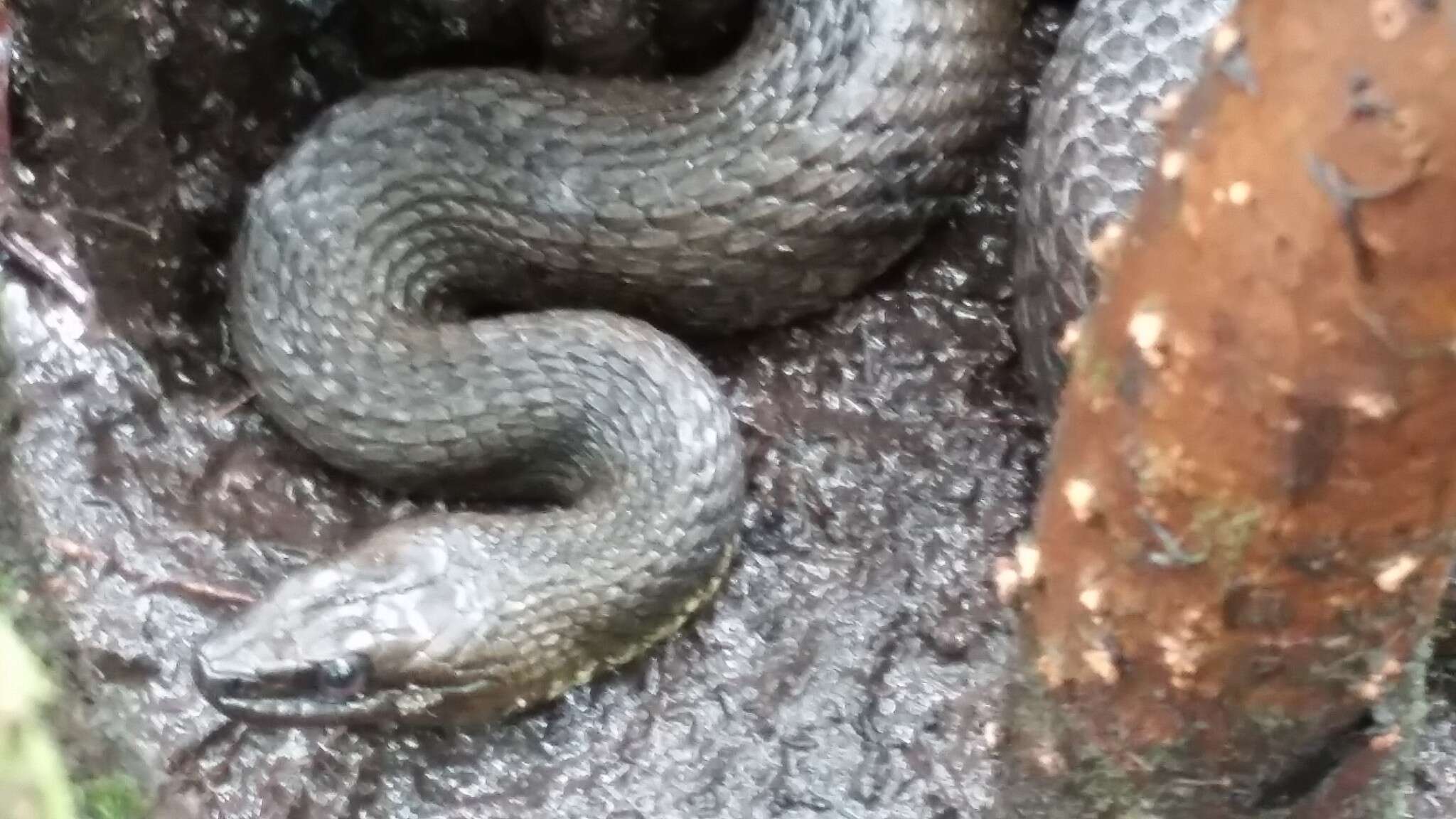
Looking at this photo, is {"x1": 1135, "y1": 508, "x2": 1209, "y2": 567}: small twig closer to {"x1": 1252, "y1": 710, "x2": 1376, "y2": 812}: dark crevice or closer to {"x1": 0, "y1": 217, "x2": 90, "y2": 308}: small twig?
{"x1": 1252, "y1": 710, "x2": 1376, "y2": 812}: dark crevice

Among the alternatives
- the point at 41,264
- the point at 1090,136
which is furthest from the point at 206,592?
the point at 1090,136

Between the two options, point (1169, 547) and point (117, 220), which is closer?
point (1169, 547)

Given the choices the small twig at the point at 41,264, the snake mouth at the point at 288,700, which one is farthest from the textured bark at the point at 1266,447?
the small twig at the point at 41,264

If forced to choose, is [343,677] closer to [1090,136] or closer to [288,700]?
[288,700]

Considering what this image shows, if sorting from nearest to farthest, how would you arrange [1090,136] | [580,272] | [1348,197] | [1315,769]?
[1348,197], [1315,769], [1090,136], [580,272]

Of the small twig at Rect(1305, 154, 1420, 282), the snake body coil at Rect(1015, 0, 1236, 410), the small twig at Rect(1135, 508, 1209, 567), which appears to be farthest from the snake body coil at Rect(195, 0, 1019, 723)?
the small twig at Rect(1305, 154, 1420, 282)

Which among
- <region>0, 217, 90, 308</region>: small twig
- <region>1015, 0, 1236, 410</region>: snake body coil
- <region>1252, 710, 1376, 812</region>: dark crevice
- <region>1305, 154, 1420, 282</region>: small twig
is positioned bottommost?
<region>0, 217, 90, 308</region>: small twig

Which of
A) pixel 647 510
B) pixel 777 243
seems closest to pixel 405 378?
pixel 647 510

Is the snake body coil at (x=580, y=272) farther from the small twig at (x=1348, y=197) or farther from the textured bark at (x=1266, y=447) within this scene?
the small twig at (x=1348, y=197)
